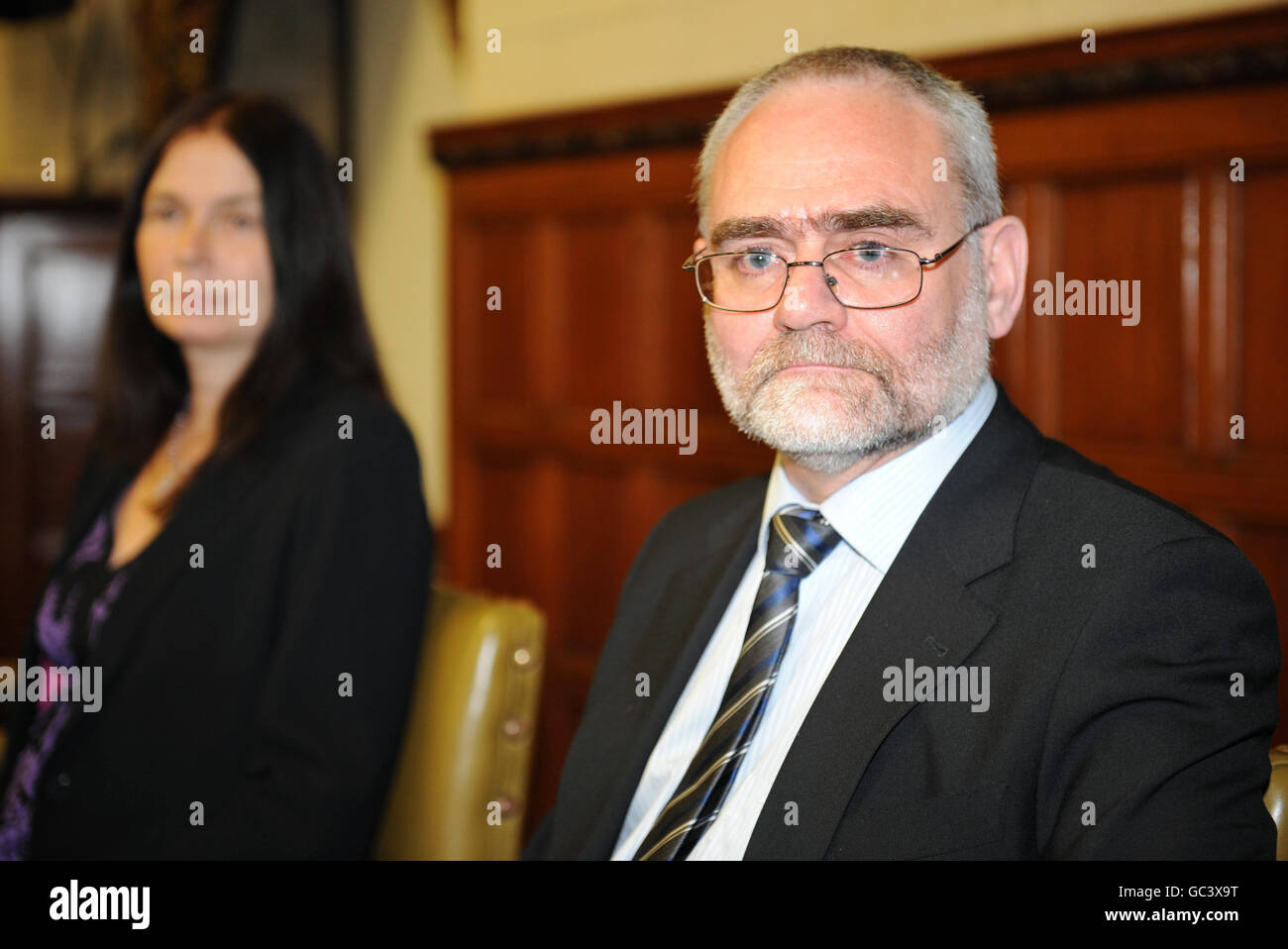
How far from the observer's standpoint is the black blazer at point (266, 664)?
1.84m

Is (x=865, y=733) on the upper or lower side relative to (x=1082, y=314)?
lower

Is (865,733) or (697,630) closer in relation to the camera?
(865,733)

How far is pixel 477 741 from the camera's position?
185 cm

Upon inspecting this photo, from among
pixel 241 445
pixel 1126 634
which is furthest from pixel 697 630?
pixel 241 445

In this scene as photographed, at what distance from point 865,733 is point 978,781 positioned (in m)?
0.13

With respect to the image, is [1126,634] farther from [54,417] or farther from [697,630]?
[54,417]

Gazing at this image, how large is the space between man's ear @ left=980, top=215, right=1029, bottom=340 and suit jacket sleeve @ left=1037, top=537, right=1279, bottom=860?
1.54 feet

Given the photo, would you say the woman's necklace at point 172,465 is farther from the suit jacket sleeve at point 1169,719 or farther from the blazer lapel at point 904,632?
the suit jacket sleeve at point 1169,719

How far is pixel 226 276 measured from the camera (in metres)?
2.19

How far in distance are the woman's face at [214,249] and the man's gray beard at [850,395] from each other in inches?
41.9

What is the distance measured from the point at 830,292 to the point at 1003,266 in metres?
0.27

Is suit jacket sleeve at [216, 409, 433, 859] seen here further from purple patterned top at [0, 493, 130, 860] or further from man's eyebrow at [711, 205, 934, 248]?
man's eyebrow at [711, 205, 934, 248]

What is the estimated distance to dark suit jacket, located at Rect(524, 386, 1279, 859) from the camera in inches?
45.7
